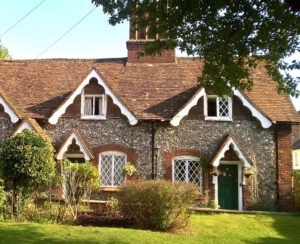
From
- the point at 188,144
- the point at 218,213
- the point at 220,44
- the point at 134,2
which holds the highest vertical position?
the point at 134,2

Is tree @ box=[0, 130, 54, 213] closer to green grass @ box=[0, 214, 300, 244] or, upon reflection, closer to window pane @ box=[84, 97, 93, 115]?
green grass @ box=[0, 214, 300, 244]

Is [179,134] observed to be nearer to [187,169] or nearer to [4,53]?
[187,169]

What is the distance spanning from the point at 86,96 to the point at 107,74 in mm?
2901

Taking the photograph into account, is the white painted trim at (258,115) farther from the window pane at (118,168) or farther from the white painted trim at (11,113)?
the white painted trim at (11,113)

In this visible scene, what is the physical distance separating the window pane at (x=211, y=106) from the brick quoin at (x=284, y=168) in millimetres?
3162

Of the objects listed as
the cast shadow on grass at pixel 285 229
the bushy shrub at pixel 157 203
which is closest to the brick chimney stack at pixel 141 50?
the cast shadow on grass at pixel 285 229

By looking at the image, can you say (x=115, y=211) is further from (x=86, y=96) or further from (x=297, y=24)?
(x=297, y=24)

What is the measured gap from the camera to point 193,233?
11.9 meters

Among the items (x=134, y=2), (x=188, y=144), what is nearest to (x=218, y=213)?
(x=188, y=144)

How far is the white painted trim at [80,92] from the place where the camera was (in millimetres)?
17984

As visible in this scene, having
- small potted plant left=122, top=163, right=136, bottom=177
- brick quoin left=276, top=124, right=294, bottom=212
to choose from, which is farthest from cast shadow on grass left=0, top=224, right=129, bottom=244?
brick quoin left=276, top=124, right=294, bottom=212

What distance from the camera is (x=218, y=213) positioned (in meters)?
15.3

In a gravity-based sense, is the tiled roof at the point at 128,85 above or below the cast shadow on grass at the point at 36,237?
above

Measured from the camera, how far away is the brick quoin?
1725 cm
